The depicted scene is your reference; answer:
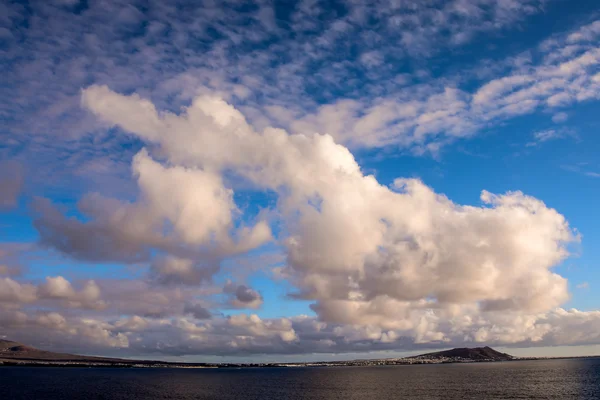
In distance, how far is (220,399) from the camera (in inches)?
7869

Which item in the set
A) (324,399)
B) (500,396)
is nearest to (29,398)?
(324,399)

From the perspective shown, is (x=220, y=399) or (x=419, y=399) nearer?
(x=419, y=399)

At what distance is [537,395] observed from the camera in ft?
607

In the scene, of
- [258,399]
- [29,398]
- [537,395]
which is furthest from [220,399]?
[537,395]

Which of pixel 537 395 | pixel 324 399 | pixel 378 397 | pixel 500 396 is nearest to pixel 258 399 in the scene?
pixel 324 399

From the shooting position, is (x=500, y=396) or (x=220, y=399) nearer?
(x=500, y=396)

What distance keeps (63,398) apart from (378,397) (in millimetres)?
145523

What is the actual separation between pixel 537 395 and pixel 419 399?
2013 inches

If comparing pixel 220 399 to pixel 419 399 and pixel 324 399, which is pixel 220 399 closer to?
pixel 324 399

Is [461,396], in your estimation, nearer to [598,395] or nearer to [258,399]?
[598,395]

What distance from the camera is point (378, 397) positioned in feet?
645

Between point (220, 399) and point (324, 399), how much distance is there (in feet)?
158

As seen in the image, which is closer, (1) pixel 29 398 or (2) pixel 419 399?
(2) pixel 419 399

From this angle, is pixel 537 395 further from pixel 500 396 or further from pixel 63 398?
pixel 63 398
